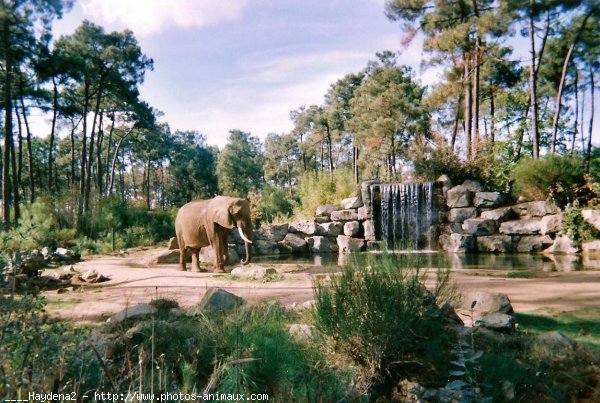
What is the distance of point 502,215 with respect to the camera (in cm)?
1400

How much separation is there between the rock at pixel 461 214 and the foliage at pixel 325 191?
431 cm

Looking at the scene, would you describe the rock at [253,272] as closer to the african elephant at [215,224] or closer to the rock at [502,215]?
the african elephant at [215,224]

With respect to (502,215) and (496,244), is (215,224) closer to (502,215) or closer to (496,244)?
(496,244)

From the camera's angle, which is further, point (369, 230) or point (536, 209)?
point (369, 230)

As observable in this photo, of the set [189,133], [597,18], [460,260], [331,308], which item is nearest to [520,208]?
[460,260]

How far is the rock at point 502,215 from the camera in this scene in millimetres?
14016

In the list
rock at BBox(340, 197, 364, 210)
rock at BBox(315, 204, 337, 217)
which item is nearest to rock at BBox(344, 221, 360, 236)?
rock at BBox(340, 197, 364, 210)

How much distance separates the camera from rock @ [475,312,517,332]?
11.4 ft

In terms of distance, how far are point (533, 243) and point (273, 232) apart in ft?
29.7

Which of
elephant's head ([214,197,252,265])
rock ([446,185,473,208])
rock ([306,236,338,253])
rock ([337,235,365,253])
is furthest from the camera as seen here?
rock ([306,236,338,253])

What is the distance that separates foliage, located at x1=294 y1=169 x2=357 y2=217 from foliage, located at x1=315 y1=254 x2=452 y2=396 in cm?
1481

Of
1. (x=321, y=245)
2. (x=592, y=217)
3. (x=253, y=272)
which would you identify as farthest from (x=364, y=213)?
(x=253, y=272)

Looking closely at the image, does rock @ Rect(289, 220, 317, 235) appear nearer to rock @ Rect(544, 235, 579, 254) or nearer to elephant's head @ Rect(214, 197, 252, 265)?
rock @ Rect(544, 235, 579, 254)

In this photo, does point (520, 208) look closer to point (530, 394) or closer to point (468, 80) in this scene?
point (468, 80)
